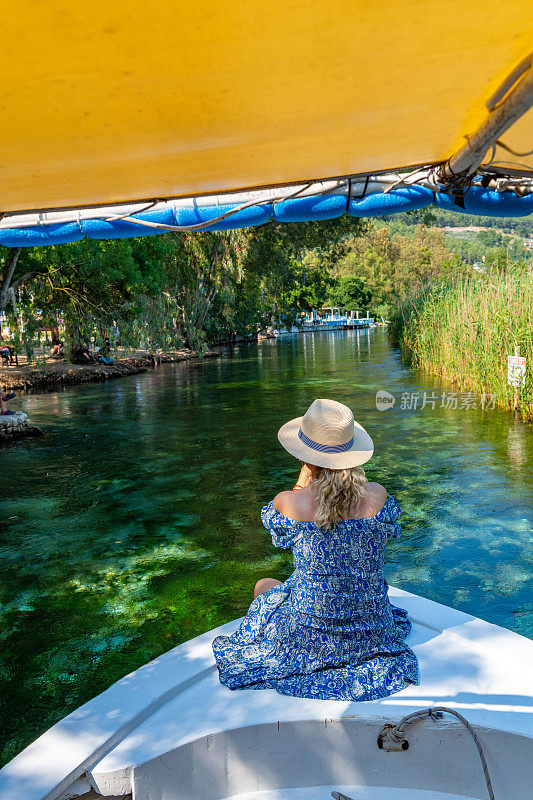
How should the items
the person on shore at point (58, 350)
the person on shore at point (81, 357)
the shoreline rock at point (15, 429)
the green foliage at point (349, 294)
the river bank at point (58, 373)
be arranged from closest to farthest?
the shoreline rock at point (15, 429)
the river bank at point (58, 373)
the person on shore at point (81, 357)
the person on shore at point (58, 350)
the green foliage at point (349, 294)

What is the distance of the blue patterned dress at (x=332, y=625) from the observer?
228cm

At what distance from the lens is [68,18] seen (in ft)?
6.07

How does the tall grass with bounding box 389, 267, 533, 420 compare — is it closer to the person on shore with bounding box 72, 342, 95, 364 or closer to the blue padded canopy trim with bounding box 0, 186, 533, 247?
the blue padded canopy trim with bounding box 0, 186, 533, 247

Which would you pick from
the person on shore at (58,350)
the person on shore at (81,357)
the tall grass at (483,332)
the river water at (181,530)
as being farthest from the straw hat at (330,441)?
the person on shore at (58,350)

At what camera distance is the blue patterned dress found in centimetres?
228

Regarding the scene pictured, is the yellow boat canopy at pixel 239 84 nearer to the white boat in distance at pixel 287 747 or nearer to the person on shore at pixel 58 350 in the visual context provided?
the white boat in distance at pixel 287 747

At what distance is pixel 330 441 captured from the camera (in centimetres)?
231

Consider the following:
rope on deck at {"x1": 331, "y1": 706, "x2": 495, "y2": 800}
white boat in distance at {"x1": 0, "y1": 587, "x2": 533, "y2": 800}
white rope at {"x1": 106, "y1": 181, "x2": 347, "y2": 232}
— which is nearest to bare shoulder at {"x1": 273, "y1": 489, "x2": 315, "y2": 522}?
white boat in distance at {"x1": 0, "y1": 587, "x2": 533, "y2": 800}

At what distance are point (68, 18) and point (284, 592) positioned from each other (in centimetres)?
199

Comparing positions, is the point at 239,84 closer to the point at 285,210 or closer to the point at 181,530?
the point at 285,210

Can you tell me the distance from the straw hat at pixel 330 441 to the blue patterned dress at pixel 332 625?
8.5 inches

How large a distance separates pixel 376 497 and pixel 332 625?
1.51 ft

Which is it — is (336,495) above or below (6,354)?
below

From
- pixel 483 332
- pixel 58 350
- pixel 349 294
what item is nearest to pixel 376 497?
pixel 483 332
